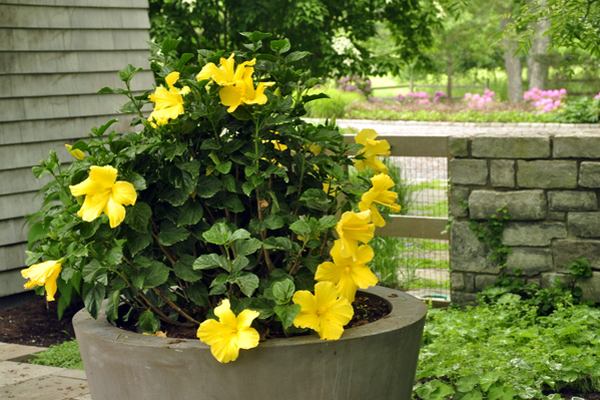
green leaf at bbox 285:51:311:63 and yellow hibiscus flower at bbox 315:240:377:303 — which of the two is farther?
green leaf at bbox 285:51:311:63

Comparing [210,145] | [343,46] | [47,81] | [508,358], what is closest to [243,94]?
[210,145]

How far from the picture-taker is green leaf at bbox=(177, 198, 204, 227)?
1.50 meters

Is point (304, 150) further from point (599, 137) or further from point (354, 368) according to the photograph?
point (599, 137)

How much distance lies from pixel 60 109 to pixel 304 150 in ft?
11.3

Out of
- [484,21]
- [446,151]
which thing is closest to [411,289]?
[446,151]

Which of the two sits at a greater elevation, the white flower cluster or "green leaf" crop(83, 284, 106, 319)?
the white flower cluster

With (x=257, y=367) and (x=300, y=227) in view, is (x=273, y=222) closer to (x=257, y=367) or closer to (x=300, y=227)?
(x=300, y=227)

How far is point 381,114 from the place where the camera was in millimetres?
15586

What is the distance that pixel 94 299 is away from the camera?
151cm

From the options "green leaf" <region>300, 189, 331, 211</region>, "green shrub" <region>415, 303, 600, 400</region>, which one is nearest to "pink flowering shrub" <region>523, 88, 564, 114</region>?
"green shrub" <region>415, 303, 600, 400</region>

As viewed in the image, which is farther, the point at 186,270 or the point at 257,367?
the point at 186,270

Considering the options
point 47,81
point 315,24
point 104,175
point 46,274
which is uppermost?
point 315,24

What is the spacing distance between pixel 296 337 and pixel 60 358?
208cm

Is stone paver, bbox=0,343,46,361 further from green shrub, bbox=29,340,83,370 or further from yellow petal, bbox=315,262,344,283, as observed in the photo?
yellow petal, bbox=315,262,344,283
